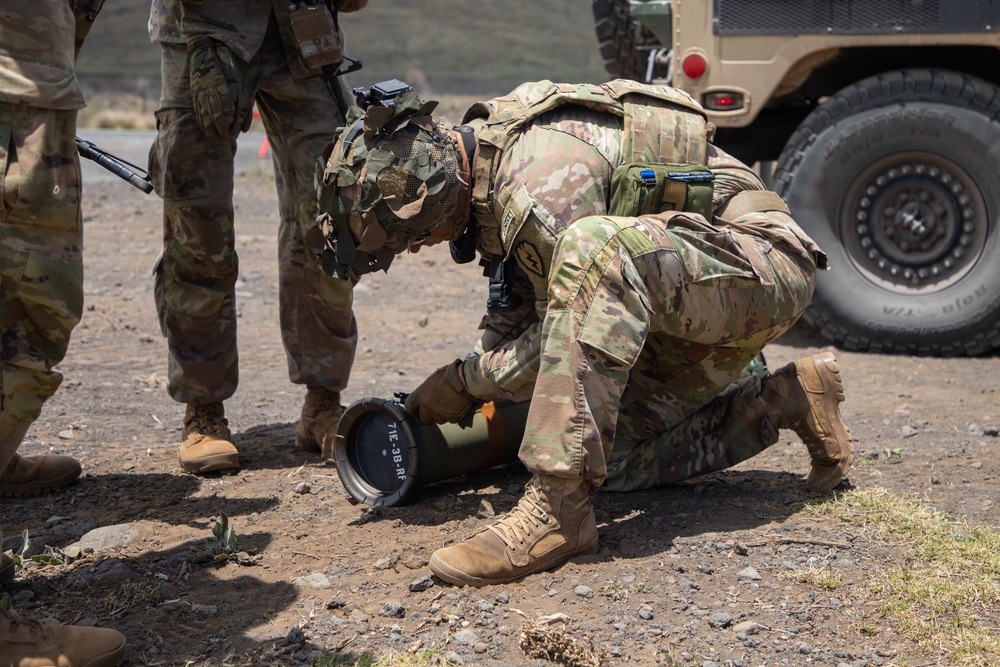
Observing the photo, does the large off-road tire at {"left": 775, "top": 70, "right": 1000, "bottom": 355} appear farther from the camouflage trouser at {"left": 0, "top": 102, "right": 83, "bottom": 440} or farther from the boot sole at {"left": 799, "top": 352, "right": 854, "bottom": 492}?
the camouflage trouser at {"left": 0, "top": 102, "right": 83, "bottom": 440}

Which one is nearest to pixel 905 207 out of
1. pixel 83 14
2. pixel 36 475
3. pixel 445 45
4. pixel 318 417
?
pixel 318 417

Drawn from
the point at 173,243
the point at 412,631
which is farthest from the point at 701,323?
the point at 173,243

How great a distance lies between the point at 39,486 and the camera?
141 inches

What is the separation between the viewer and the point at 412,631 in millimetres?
2592

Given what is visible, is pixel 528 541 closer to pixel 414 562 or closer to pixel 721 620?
pixel 414 562

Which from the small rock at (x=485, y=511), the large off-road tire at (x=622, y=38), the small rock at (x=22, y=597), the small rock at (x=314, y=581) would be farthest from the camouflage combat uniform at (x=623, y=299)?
the large off-road tire at (x=622, y=38)

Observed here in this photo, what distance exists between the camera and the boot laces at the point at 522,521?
9.14 feet

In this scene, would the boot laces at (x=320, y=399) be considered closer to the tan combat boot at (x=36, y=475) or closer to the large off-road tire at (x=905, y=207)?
the tan combat boot at (x=36, y=475)

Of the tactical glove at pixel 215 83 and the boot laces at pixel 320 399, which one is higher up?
the tactical glove at pixel 215 83

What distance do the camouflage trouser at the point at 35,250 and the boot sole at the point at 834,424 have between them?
2118mm

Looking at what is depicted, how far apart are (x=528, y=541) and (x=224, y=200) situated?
172 cm

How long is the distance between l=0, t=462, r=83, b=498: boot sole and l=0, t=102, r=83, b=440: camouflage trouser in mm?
1052

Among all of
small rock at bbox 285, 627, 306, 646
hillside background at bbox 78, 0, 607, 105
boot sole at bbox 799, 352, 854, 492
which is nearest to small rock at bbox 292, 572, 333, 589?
small rock at bbox 285, 627, 306, 646

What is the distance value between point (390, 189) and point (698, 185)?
850 millimetres
